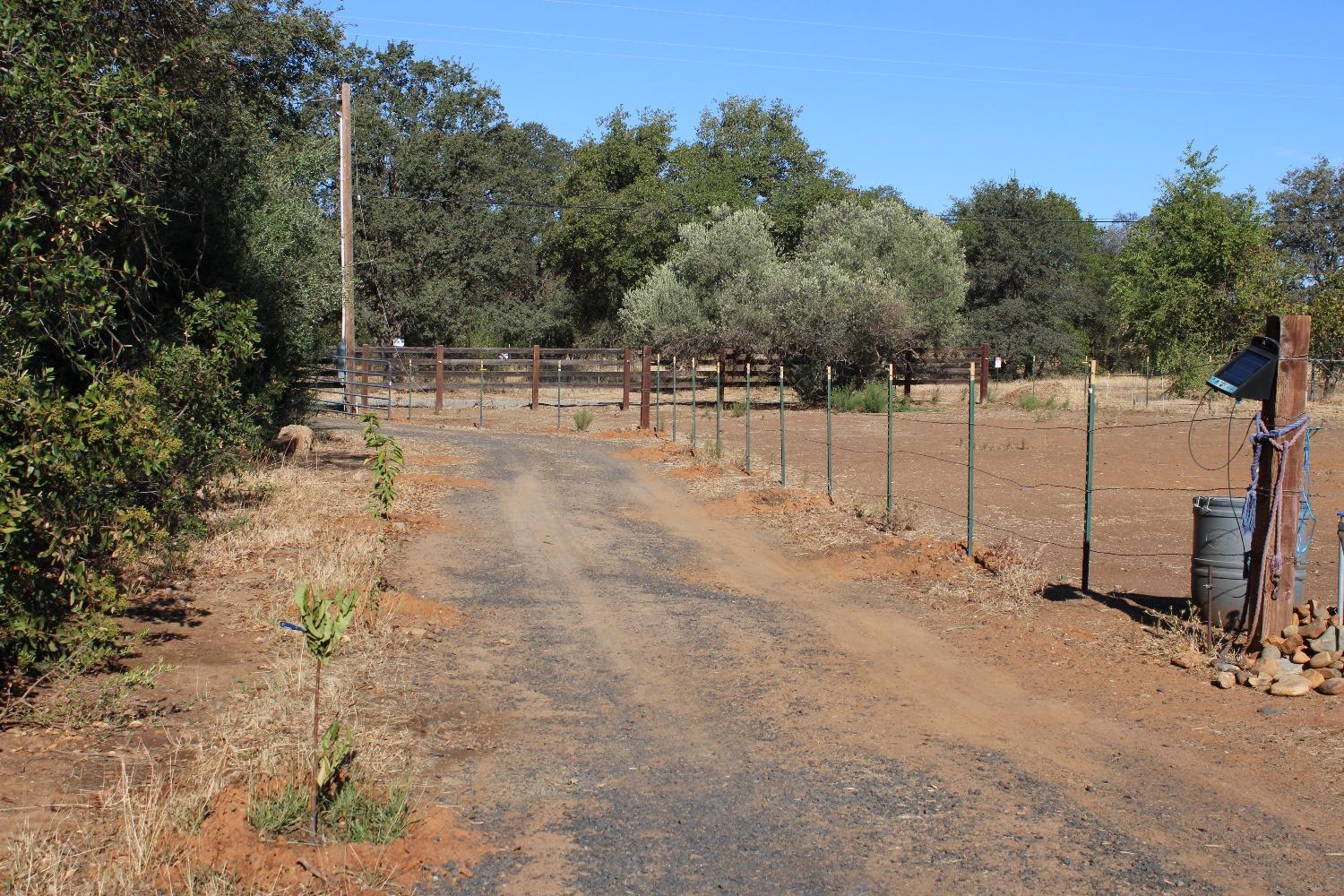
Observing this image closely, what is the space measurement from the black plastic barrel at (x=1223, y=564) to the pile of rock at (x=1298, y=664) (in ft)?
1.57

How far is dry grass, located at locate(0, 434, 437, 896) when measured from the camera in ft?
14.3

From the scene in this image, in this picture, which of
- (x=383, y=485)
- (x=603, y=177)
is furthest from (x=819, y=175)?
(x=383, y=485)

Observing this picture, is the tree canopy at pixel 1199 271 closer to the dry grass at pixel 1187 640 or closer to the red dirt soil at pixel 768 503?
the red dirt soil at pixel 768 503

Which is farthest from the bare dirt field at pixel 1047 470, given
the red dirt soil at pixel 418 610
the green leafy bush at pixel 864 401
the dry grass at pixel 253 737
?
the dry grass at pixel 253 737

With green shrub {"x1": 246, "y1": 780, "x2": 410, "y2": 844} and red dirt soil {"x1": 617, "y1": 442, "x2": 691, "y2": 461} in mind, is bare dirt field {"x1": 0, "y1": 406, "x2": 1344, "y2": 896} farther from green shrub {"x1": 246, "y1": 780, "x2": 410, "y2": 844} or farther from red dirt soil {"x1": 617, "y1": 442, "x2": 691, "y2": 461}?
red dirt soil {"x1": 617, "y1": 442, "x2": 691, "y2": 461}

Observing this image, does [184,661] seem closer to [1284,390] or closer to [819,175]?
[1284,390]

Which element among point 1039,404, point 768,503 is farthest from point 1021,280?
point 768,503

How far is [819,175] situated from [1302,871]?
183 ft

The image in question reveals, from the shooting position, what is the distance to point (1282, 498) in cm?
807

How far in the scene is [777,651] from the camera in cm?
845

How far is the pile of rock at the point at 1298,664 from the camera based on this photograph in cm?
732

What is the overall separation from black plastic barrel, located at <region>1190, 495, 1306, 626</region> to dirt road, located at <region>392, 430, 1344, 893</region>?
1671mm

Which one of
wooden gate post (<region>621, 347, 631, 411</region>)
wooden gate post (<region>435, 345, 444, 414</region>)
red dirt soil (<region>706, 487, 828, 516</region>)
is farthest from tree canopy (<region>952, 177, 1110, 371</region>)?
red dirt soil (<region>706, 487, 828, 516</region>)

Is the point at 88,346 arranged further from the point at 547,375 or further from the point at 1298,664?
the point at 547,375
